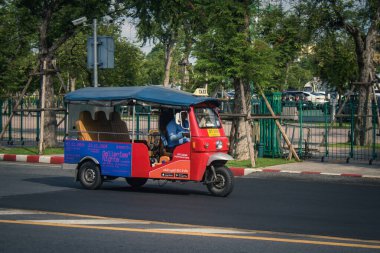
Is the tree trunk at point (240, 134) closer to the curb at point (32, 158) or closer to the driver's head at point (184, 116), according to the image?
the curb at point (32, 158)

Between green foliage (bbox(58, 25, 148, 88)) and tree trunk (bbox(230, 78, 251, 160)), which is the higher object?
green foliage (bbox(58, 25, 148, 88))

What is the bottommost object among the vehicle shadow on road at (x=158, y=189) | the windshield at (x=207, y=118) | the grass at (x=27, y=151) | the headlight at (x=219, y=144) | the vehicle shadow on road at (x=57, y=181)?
the vehicle shadow on road at (x=158, y=189)

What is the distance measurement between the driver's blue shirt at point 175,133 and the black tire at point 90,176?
1.72 m

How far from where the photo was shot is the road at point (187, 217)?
897cm

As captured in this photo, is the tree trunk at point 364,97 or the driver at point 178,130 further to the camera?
the tree trunk at point 364,97

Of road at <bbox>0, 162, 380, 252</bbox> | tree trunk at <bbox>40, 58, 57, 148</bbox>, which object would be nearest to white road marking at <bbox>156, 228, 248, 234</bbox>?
road at <bbox>0, 162, 380, 252</bbox>

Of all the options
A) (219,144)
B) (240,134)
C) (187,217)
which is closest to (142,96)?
(219,144)

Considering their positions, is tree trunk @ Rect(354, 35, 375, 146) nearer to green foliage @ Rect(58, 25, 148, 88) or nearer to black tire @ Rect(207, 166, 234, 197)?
black tire @ Rect(207, 166, 234, 197)

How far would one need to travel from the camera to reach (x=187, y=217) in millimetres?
11250

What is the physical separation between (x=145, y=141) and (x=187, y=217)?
4392 mm

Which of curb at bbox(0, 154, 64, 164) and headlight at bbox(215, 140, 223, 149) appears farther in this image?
curb at bbox(0, 154, 64, 164)

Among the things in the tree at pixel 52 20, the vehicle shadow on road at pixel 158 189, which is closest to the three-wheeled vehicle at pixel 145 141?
the vehicle shadow on road at pixel 158 189

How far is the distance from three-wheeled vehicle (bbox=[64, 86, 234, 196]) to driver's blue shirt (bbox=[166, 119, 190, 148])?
0.03 m

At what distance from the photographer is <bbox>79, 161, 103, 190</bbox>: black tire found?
50.1ft
